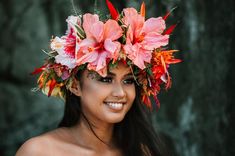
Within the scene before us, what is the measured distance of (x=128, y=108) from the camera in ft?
11.6

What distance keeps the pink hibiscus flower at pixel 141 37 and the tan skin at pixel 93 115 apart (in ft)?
0.35

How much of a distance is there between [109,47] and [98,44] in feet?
0.27

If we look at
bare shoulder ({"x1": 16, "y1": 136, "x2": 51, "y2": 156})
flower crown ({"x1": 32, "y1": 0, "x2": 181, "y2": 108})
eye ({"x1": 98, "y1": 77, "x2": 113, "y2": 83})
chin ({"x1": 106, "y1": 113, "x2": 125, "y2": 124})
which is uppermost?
flower crown ({"x1": 32, "y1": 0, "x2": 181, "y2": 108})

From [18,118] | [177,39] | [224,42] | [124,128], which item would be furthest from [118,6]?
[124,128]

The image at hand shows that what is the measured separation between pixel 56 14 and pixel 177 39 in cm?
140

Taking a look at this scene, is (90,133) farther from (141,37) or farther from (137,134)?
(141,37)

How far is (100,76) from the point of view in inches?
135

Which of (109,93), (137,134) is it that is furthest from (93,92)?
(137,134)

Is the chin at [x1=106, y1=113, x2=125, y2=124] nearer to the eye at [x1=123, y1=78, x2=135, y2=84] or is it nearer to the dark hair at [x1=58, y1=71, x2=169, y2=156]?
the eye at [x1=123, y1=78, x2=135, y2=84]

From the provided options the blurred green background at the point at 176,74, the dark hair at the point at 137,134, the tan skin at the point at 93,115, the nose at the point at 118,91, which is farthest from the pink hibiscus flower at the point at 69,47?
the blurred green background at the point at 176,74

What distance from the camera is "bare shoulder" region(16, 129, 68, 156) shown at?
344 centimetres

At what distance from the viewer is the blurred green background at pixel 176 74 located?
6047 mm

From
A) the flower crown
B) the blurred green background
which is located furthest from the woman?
the blurred green background

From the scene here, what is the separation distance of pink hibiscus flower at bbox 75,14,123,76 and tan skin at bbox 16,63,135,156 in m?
0.11
